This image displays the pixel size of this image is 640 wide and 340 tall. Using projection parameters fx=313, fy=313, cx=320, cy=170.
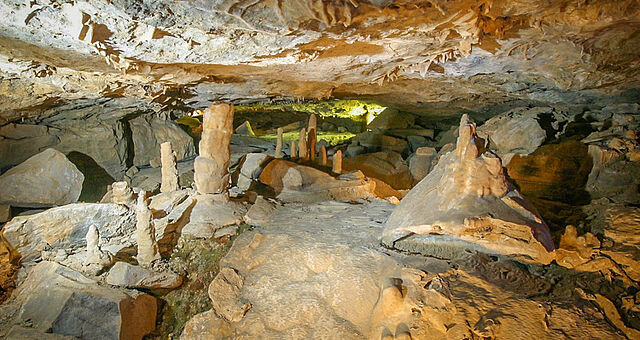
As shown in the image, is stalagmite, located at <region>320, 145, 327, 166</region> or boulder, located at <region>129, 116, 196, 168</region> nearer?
stalagmite, located at <region>320, 145, 327, 166</region>

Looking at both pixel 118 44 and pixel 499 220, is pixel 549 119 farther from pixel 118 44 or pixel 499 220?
pixel 118 44

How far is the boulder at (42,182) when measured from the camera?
25.1 feet

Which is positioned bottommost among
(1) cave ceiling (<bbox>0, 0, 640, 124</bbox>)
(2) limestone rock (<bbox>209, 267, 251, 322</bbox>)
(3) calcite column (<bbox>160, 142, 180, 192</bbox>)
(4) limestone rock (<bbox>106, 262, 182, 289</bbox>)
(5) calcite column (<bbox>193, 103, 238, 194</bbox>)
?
(4) limestone rock (<bbox>106, 262, 182, 289</bbox>)

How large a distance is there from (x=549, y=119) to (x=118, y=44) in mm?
12374

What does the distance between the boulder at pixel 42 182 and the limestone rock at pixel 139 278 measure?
5450 millimetres

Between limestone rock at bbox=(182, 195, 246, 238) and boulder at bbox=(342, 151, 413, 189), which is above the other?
limestone rock at bbox=(182, 195, 246, 238)

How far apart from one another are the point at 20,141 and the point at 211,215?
7259mm

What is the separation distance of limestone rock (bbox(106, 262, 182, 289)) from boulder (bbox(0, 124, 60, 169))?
720 cm

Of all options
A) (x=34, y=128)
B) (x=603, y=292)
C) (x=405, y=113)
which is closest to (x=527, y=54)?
(x=603, y=292)

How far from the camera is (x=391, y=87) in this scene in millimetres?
9469

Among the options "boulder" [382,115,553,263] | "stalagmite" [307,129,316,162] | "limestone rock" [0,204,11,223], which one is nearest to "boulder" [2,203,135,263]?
"limestone rock" [0,204,11,223]

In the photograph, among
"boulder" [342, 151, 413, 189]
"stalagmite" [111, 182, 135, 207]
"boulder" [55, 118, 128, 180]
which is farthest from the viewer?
"boulder" [342, 151, 413, 189]

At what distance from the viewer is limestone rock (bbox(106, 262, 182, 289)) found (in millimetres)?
4266

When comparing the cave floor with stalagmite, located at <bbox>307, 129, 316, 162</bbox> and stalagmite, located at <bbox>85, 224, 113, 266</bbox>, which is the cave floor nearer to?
stalagmite, located at <bbox>85, 224, 113, 266</bbox>
